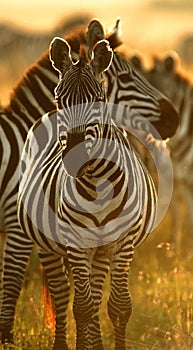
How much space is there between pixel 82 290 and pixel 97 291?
51 centimetres

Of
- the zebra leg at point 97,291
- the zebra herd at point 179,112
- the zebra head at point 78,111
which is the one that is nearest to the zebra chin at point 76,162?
the zebra head at point 78,111

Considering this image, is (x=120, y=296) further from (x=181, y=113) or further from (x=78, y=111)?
(x=181, y=113)

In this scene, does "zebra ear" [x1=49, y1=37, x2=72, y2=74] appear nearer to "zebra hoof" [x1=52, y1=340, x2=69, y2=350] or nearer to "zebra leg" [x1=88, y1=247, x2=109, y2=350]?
"zebra leg" [x1=88, y1=247, x2=109, y2=350]

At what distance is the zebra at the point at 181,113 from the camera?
10.8 meters

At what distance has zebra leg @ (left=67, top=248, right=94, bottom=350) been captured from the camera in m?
5.63

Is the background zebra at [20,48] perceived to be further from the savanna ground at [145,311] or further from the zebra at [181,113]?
the savanna ground at [145,311]

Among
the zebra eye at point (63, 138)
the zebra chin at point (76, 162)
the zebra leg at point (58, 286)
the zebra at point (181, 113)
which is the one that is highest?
the zebra at point (181, 113)

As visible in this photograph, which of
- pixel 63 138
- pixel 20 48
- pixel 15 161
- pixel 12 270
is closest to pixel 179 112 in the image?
pixel 15 161

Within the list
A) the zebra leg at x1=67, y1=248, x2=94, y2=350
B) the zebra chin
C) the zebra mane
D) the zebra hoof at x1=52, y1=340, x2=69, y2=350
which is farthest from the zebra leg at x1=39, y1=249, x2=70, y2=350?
the zebra mane

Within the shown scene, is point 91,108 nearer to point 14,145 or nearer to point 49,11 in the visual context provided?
point 14,145

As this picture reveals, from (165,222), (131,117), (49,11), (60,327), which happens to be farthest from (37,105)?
(49,11)

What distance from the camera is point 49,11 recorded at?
5419 centimetres

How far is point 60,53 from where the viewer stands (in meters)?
5.50

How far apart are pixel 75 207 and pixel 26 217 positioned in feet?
2.90
